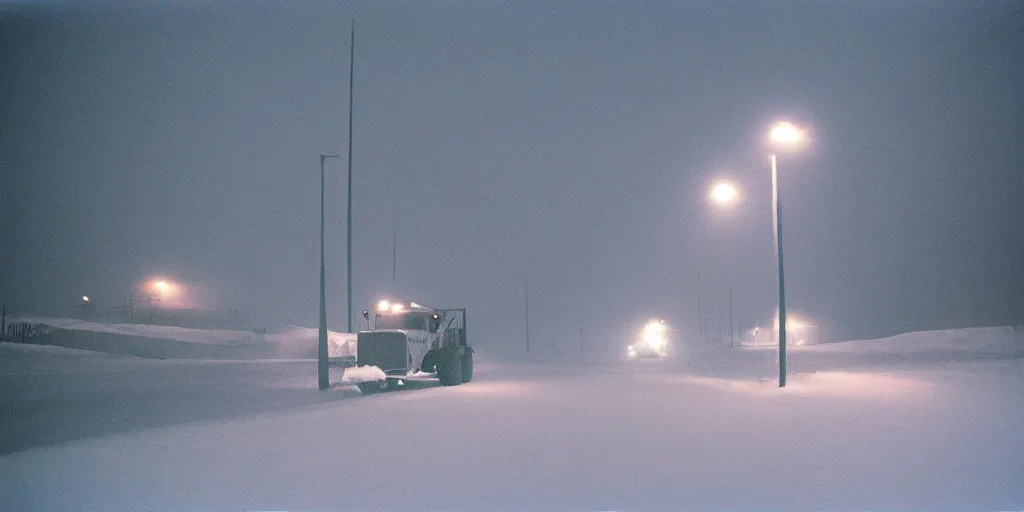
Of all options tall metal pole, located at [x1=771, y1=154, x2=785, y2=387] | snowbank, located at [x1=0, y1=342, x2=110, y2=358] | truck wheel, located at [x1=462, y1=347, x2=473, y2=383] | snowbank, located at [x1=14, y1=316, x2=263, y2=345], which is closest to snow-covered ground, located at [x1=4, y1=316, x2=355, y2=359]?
snowbank, located at [x1=14, y1=316, x2=263, y2=345]

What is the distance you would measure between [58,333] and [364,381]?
5142cm

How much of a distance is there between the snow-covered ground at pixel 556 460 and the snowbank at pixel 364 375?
278 inches

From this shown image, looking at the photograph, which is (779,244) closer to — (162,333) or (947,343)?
(947,343)

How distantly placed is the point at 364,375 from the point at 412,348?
7.04 feet


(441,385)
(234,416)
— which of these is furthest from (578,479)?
(441,385)

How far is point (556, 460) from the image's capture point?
11.2 meters

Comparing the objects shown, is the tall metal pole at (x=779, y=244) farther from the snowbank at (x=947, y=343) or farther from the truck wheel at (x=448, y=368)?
the snowbank at (x=947, y=343)

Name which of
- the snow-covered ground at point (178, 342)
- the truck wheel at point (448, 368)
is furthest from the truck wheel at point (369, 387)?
the snow-covered ground at point (178, 342)

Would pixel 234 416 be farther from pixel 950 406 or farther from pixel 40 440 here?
pixel 950 406

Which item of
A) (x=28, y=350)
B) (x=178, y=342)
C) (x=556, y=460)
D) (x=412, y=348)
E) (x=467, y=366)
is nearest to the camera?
(x=556, y=460)

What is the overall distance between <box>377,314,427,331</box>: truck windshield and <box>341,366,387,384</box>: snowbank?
Result: 2478mm

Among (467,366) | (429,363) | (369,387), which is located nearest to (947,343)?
(467,366)

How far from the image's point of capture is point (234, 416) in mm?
17781

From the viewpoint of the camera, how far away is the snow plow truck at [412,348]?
2797 centimetres
